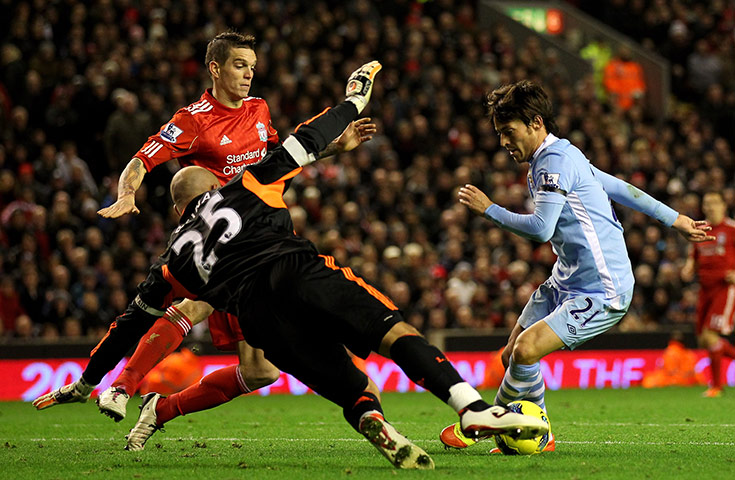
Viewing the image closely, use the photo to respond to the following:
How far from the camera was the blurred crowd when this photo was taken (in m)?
13.2

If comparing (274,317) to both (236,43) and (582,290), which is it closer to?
(582,290)

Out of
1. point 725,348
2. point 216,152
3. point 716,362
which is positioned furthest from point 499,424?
point 725,348

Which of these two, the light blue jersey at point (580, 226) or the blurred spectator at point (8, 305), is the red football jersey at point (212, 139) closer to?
the light blue jersey at point (580, 226)

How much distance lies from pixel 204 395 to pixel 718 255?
7853 millimetres

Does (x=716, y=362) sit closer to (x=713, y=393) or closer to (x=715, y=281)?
(x=713, y=393)

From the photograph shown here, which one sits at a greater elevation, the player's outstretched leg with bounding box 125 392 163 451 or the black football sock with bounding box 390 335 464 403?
the black football sock with bounding box 390 335 464 403

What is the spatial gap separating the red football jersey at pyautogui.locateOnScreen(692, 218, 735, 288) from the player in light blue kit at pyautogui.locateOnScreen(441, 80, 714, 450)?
6.63m

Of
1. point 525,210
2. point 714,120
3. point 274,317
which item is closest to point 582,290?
point 274,317

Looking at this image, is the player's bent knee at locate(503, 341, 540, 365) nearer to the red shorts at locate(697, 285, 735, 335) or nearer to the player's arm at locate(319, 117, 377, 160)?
the player's arm at locate(319, 117, 377, 160)

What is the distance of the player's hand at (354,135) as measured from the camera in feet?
19.3

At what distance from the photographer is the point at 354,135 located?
5.92 meters

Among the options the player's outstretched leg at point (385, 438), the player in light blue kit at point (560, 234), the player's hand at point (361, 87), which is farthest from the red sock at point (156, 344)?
the player in light blue kit at point (560, 234)

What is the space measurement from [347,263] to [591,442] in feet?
24.6

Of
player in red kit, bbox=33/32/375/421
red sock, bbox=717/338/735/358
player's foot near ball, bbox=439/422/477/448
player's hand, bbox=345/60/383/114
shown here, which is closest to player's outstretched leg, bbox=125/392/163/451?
player in red kit, bbox=33/32/375/421
